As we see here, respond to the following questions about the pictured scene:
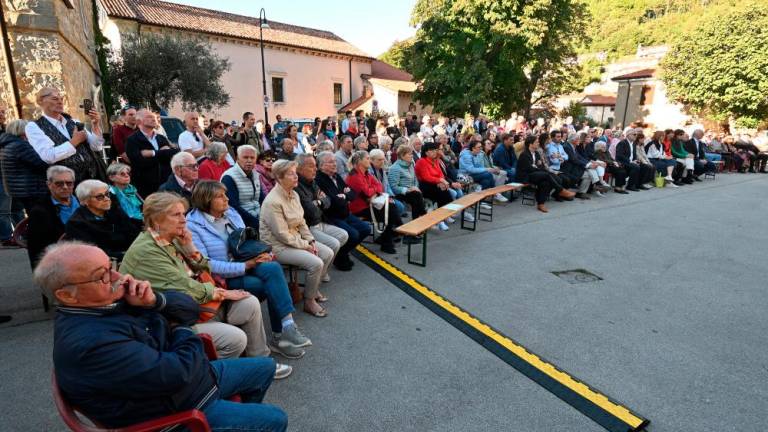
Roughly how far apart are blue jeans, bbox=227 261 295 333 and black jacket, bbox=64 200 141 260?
1074 millimetres

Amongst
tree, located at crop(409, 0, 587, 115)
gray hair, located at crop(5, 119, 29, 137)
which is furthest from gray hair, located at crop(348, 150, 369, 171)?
tree, located at crop(409, 0, 587, 115)

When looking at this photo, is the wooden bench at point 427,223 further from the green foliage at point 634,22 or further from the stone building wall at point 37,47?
the green foliage at point 634,22

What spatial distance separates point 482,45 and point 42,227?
72.2ft

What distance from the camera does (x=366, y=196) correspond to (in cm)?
563

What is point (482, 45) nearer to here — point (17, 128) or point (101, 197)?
point (17, 128)

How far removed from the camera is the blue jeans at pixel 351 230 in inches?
198

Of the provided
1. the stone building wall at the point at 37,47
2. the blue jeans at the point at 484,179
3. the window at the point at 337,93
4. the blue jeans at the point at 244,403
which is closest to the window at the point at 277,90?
the window at the point at 337,93

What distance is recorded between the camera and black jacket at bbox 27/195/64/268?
137 inches

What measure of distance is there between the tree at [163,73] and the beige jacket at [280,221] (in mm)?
17059

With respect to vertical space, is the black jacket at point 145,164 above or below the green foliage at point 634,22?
below

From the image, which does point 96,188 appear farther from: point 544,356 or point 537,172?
point 537,172

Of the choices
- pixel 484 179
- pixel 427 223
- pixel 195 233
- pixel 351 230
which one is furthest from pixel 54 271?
pixel 484 179

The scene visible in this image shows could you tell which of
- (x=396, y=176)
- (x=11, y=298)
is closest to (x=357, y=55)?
(x=396, y=176)

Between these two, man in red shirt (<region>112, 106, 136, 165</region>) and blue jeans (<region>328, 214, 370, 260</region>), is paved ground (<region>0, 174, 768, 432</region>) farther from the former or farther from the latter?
man in red shirt (<region>112, 106, 136, 165</region>)
